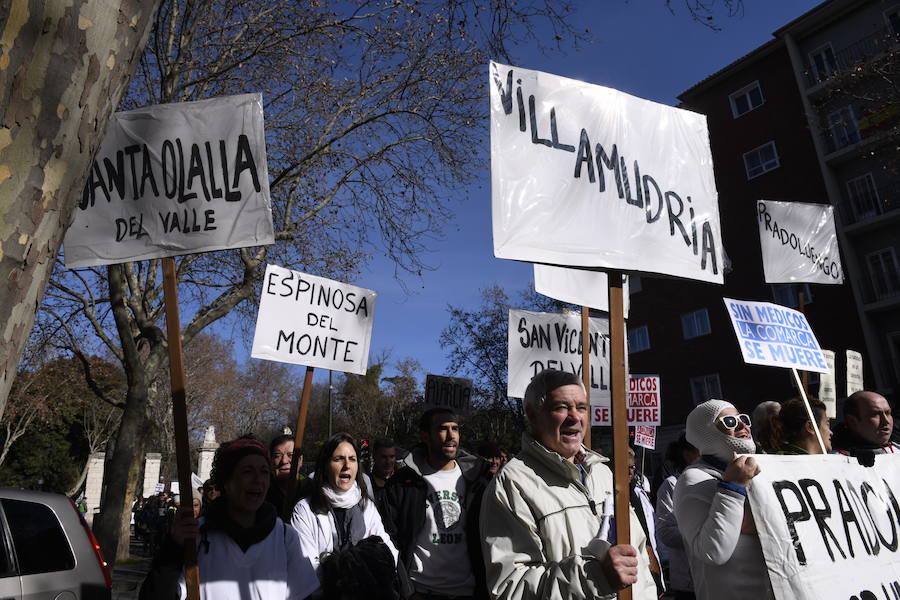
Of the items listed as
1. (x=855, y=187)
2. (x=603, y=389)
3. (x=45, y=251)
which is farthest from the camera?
(x=855, y=187)

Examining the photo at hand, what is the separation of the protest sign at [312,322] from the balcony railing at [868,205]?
22905 mm

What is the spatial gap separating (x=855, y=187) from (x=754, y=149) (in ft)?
13.2

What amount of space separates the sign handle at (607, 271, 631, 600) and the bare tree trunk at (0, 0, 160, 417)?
1.88 m

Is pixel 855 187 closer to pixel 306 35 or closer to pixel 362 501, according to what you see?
pixel 306 35

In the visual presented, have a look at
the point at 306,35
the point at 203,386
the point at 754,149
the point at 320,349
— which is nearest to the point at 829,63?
the point at 754,149

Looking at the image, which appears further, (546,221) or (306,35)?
(306,35)

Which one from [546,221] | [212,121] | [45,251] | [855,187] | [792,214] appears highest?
[855,187]

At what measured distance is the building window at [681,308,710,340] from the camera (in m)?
27.7

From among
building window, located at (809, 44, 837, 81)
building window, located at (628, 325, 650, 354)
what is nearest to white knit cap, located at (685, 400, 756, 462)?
building window, located at (809, 44, 837, 81)

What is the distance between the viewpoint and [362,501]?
388 centimetres

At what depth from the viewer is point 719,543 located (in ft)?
9.26

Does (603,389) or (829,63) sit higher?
(829,63)

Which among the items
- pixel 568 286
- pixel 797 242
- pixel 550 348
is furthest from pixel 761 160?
pixel 568 286

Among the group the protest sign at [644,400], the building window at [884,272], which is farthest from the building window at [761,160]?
the protest sign at [644,400]
